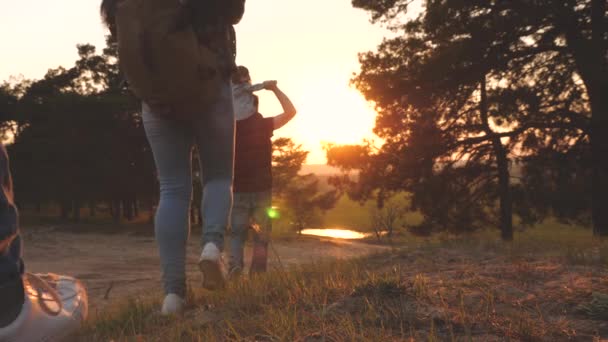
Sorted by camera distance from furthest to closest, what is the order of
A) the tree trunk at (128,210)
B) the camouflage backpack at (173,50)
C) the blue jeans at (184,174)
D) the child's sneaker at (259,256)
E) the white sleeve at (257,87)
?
1. the tree trunk at (128,210)
2. the child's sneaker at (259,256)
3. the white sleeve at (257,87)
4. the blue jeans at (184,174)
5. the camouflage backpack at (173,50)

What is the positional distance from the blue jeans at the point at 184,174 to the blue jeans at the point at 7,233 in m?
0.67

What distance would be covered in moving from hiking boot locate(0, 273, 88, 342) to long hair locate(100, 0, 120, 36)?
1070 mm

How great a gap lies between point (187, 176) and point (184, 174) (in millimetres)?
22

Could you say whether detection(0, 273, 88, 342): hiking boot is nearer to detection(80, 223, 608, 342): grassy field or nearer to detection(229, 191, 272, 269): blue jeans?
detection(80, 223, 608, 342): grassy field

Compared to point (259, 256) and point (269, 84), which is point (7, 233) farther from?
point (259, 256)

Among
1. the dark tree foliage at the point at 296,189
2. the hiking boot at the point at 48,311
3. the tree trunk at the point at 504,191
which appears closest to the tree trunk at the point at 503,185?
the tree trunk at the point at 504,191

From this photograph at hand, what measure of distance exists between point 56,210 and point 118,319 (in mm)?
45823

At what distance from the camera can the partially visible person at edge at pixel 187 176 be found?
7.30 feet

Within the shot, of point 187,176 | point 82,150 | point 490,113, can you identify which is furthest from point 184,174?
point 82,150

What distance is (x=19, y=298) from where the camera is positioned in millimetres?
1650

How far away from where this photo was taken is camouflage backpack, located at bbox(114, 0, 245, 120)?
1.97m

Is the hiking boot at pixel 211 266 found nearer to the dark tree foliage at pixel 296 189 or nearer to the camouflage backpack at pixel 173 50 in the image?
the camouflage backpack at pixel 173 50

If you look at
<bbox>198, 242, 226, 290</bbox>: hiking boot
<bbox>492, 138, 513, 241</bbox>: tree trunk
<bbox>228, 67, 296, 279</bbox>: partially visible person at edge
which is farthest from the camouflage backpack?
<bbox>492, 138, 513, 241</bbox>: tree trunk

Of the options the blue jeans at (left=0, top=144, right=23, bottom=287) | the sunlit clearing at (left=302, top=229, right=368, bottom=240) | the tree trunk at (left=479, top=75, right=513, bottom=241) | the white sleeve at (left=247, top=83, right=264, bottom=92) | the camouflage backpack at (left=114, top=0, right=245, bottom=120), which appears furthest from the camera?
the sunlit clearing at (left=302, top=229, right=368, bottom=240)
